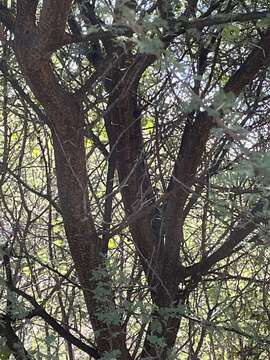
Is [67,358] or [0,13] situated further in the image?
[67,358]

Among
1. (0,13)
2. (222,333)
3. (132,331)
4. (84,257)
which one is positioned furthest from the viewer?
(132,331)

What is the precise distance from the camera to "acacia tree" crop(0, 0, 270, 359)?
1.94 metres

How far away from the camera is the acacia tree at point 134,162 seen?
194 centimetres

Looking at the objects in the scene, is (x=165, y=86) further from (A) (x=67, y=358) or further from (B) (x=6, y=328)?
(A) (x=67, y=358)

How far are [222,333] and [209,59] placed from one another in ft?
3.47

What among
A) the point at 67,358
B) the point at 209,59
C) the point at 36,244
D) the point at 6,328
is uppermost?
the point at 209,59

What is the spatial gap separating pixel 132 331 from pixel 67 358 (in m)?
0.31

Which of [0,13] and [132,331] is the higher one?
[0,13]

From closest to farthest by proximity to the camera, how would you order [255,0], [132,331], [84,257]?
[255,0] → [84,257] → [132,331]

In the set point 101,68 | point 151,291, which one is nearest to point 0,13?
point 101,68

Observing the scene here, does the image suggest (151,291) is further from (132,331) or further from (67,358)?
(67,358)

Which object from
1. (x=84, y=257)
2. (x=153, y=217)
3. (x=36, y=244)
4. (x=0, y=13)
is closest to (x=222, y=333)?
(x=153, y=217)

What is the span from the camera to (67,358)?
277 centimetres

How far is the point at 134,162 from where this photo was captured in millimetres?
2307
